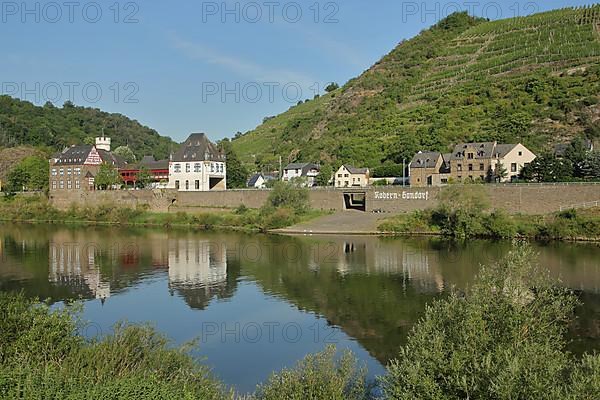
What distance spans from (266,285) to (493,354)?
1906 cm

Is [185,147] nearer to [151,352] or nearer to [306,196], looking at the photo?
[306,196]

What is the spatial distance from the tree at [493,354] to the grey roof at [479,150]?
44535mm

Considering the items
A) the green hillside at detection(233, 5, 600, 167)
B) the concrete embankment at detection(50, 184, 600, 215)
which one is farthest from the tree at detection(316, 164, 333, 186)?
the concrete embankment at detection(50, 184, 600, 215)

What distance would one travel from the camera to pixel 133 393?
984 centimetres

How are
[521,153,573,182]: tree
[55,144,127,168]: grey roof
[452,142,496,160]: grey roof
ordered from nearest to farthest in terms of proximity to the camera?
[521,153,573,182]: tree
[452,142,496,160]: grey roof
[55,144,127,168]: grey roof

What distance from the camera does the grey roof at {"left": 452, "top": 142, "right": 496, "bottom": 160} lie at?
57.3 metres

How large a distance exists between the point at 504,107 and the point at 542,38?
3043 cm

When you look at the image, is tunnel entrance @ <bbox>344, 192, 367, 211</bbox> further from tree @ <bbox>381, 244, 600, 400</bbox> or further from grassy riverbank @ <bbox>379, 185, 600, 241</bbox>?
tree @ <bbox>381, 244, 600, 400</bbox>

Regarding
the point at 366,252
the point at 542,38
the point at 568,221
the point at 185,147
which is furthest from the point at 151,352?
the point at 542,38

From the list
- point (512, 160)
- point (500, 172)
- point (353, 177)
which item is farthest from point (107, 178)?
point (512, 160)

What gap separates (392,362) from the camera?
12.2m

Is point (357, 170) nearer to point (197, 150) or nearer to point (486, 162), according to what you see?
point (486, 162)

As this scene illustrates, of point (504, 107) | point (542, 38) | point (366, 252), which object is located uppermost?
point (542, 38)

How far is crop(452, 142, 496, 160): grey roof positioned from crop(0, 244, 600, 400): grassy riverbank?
1739 inches
